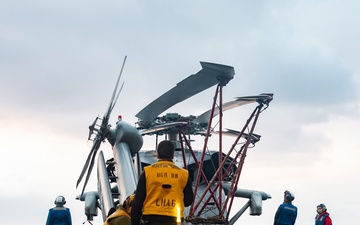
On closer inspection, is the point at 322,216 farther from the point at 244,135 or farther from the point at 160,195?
the point at 160,195

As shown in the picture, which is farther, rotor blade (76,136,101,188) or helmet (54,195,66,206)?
rotor blade (76,136,101,188)

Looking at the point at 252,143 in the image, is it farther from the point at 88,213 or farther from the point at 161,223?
the point at 161,223

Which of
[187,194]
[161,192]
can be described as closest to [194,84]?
[187,194]

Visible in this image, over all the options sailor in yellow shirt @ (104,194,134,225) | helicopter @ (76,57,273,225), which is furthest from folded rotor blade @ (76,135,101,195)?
sailor in yellow shirt @ (104,194,134,225)

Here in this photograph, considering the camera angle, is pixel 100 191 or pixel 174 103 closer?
pixel 100 191

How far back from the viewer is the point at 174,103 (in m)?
26.3

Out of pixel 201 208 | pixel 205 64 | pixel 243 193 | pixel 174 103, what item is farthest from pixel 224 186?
pixel 205 64

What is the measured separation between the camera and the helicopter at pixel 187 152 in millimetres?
22938

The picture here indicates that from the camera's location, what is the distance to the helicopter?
2294 centimetres

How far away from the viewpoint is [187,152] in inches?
1242

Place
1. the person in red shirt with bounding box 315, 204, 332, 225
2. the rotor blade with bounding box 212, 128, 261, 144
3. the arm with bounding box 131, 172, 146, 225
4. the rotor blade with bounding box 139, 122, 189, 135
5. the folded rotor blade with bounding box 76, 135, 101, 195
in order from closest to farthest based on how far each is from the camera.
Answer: the arm with bounding box 131, 172, 146, 225
the person in red shirt with bounding box 315, 204, 332, 225
the folded rotor blade with bounding box 76, 135, 101, 195
the rotor blade with bounding box 139, 122, 189, 135
the rotor blade with bounding box 212, 128, 261, 144

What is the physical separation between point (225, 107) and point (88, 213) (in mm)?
7352

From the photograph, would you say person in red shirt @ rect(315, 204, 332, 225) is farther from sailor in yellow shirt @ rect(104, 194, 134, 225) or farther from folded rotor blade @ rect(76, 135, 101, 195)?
sailor in yellow shirt @ rect(104, 194, 134, 225)

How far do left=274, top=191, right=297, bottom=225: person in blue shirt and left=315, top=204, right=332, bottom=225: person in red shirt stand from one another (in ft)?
3.00
